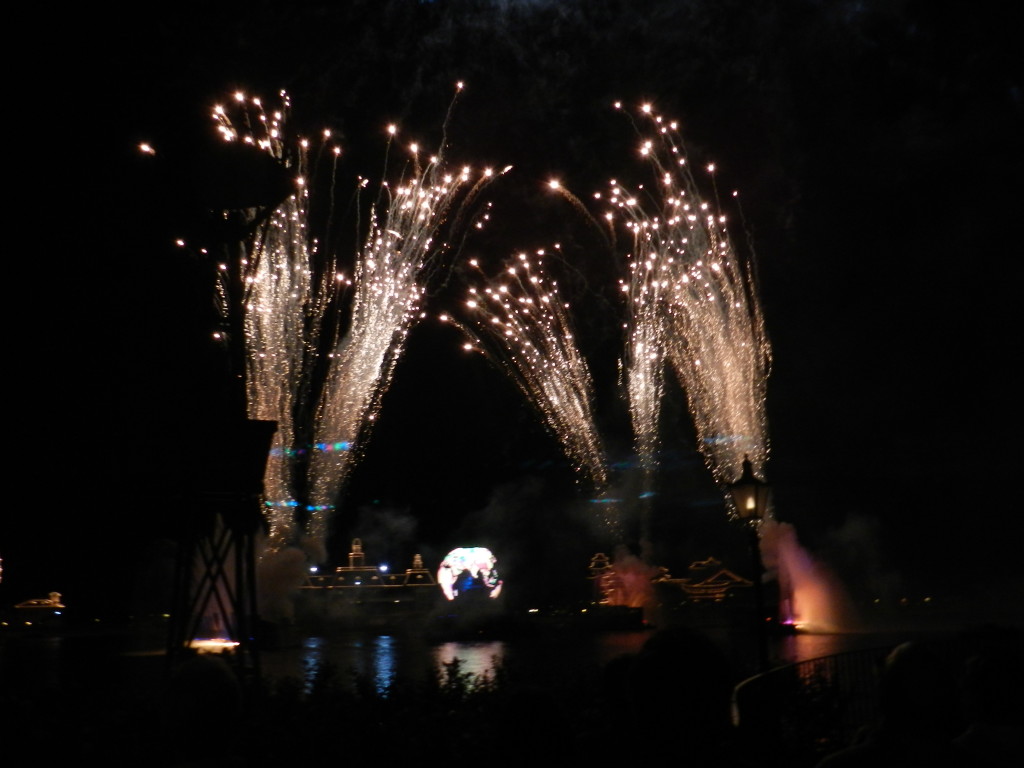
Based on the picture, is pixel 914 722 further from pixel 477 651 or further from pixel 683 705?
pixel 477 651

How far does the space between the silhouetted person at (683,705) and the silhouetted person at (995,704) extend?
143 cm

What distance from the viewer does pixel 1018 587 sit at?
40750 millimetres

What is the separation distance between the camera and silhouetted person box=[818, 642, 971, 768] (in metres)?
3.12

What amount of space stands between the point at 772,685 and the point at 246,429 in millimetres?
6627

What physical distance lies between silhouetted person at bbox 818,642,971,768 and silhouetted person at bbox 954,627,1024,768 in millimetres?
894

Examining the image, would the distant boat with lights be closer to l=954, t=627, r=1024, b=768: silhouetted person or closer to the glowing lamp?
the glowing lamp

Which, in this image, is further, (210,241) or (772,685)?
(210,241)

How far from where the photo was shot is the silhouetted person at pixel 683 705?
309 centimetres

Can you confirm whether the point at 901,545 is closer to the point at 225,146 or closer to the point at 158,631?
the point at 158,631

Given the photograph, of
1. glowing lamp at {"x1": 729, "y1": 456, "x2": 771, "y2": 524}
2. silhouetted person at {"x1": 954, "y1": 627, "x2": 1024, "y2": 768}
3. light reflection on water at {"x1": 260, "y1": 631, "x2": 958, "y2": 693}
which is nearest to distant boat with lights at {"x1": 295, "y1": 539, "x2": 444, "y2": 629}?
light reflection on water at {"x1": 260, "y1": 631, "x2": 958, "y2": 693}

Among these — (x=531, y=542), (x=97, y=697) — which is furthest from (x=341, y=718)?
(x=531, y=542)

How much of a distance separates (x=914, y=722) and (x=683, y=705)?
30.6 inches

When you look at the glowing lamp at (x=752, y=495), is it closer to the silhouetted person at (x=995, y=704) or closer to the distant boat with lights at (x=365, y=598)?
the silhouetted person at (x=995, y=704)

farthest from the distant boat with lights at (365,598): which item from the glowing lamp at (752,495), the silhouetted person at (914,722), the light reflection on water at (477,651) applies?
the silhouetted person at (914,722)
